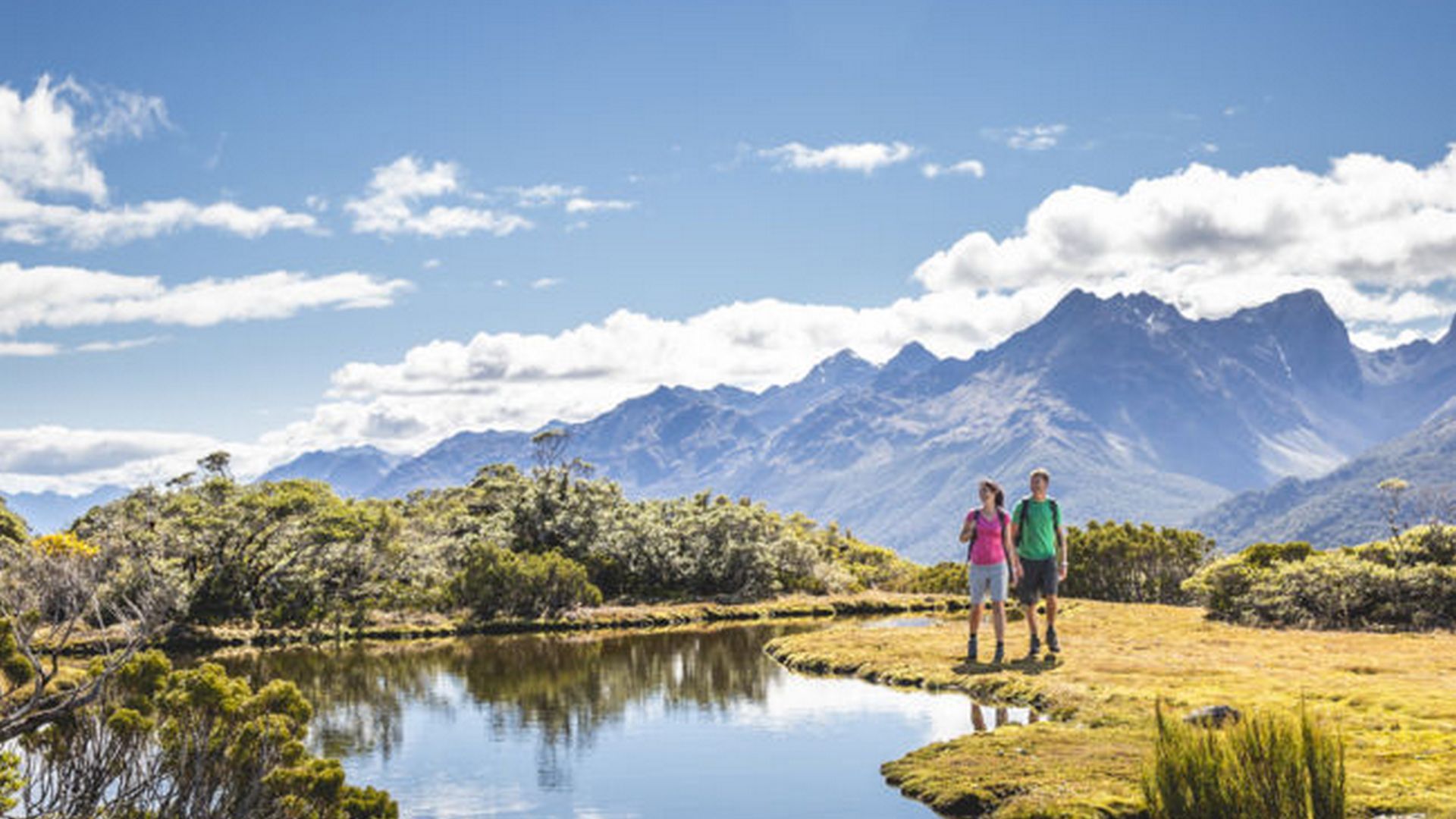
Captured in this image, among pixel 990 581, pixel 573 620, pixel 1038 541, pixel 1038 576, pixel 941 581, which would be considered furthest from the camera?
pixel 941 581

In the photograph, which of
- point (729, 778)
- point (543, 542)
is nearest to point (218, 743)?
point (729, 778)

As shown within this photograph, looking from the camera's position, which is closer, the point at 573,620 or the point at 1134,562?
the point at 1134,562

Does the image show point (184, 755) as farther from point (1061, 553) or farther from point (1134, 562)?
point (1134, 562)

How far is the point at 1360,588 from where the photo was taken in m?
32.9

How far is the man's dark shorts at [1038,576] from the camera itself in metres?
25.3

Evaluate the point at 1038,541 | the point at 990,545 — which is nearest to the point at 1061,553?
the point at 1038,541

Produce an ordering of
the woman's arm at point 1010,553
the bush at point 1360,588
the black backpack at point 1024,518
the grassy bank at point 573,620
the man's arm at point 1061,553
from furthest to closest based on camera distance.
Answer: the grassy bank at point 573,620 < the bush at point 1360,588 < the black backpack at point 1024,518 < the woman's arm at point 1010,553 < the man's arm at point 1061,553

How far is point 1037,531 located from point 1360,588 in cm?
1478

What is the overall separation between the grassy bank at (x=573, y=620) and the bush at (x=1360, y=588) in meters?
27.5

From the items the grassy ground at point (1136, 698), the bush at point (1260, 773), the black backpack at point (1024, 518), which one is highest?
the black backpack at point (1024, 518)

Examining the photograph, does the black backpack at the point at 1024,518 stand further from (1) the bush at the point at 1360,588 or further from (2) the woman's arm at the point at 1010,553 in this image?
(1) the bush at the point at 1360,588

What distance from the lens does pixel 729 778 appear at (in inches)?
737

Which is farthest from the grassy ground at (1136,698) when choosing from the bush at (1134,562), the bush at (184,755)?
the bush at (1134,562)

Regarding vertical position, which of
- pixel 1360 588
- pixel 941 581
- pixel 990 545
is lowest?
pixel 941 581
